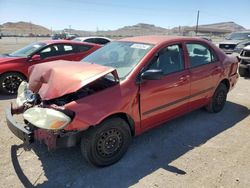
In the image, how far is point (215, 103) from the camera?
5359 mm

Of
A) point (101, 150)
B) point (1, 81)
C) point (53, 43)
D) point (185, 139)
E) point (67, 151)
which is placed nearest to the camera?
point (101, 150)

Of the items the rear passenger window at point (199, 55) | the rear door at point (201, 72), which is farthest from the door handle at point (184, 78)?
the rear passenger window at point (199, 55)

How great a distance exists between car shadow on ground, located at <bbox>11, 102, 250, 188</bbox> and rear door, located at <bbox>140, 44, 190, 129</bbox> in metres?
0.37

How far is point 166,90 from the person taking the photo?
13.1 ft

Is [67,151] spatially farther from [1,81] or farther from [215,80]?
[1,81]

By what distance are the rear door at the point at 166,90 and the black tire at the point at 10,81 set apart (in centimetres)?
459

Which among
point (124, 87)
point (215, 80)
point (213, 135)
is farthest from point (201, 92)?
point (124, 87)

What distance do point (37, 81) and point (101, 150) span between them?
1301mm

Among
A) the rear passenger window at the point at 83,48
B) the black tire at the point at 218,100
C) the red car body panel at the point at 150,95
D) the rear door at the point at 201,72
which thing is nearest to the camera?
the red car body panel at the point at 150,95

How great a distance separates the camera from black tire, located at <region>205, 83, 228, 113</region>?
529cm

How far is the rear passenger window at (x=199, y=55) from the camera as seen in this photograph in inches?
181

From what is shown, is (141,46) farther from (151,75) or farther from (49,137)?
(49,137)

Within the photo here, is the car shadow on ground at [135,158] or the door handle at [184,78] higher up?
the door handle at [184,78]

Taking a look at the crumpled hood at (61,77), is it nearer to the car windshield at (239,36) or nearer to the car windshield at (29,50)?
the car windshield at (29,50)
